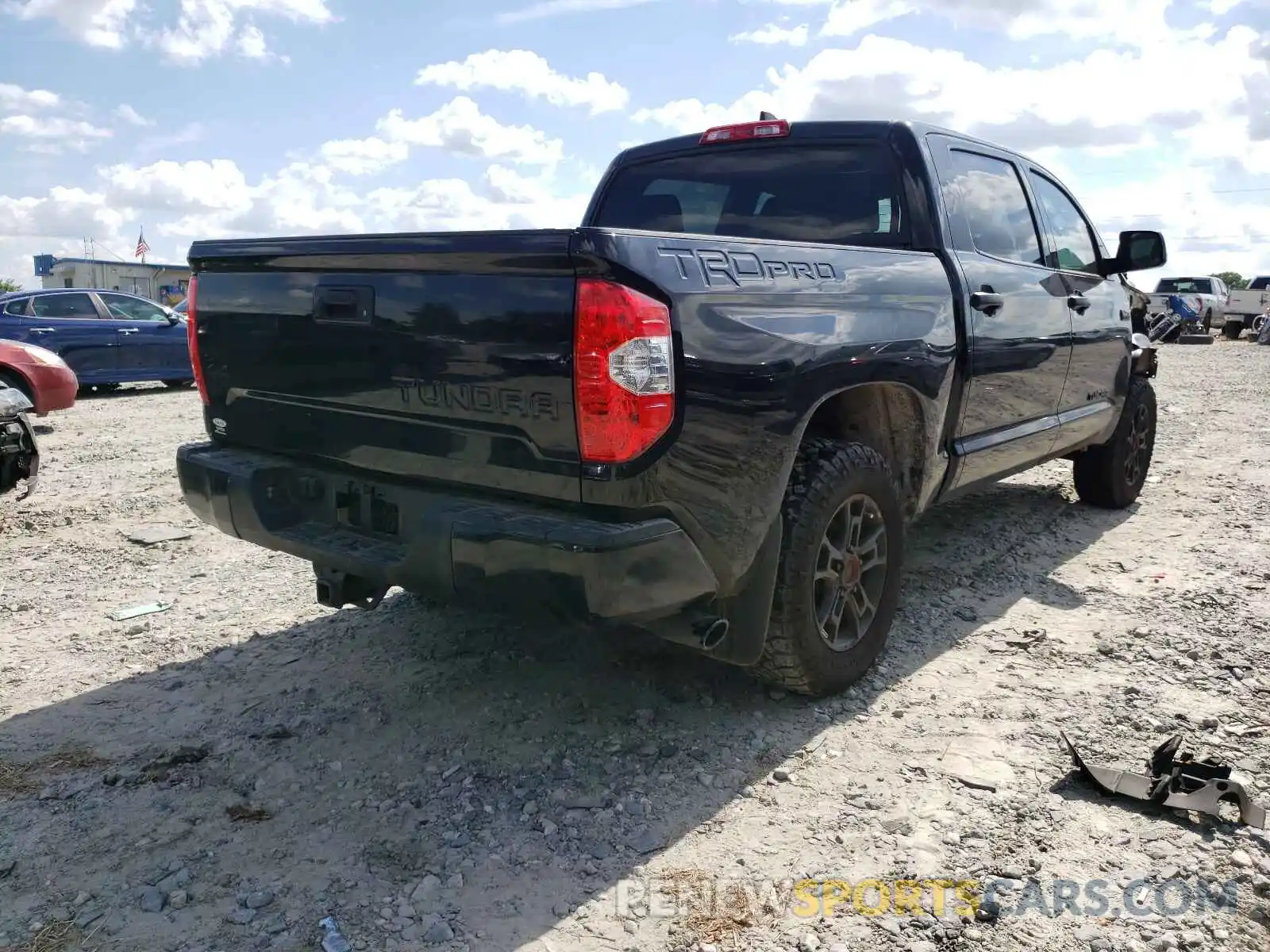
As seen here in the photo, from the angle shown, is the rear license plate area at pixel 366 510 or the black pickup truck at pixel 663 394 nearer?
the black pickup truck at pixel 663 394

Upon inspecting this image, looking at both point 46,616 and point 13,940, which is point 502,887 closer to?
point 13,940

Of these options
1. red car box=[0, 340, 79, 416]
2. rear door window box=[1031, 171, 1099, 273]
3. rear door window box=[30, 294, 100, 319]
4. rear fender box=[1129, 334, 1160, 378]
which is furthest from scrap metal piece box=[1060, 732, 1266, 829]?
rear door window box=[30, 294, 100, 319]

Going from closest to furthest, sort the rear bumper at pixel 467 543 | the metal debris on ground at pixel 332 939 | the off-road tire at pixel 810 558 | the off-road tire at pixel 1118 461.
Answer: the metal debris on ground at pixel 332 939 < the rear bumper at pixel 467 543 < the off-road tire at pixel 810 558 < the off-road tire at pixel 1118 461

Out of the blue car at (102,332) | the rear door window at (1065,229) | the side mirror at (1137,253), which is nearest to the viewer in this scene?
the rear door window at (1065,229)

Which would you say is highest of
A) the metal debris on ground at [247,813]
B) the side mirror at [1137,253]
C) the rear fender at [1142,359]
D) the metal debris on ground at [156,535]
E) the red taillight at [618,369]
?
the side mirror at [1137,253]

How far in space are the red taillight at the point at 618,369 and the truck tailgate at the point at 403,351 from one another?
0.04m

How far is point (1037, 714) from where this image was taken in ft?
11.3

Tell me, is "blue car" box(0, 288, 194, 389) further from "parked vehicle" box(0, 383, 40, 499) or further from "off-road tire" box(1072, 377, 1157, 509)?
"off-road tire" box(1072, 377, 1157, 509)

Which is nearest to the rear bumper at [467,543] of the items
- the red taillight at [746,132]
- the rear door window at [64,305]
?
the red taillight at [746,132]

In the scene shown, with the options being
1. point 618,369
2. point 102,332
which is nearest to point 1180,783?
point 618,369

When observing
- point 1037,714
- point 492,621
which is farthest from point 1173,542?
point 492,621

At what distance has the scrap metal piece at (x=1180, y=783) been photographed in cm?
277

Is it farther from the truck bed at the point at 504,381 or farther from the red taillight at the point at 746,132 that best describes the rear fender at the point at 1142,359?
the truck bed at the point at 504,381

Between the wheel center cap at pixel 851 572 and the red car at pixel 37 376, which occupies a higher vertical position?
the red car at pixel 37 376
